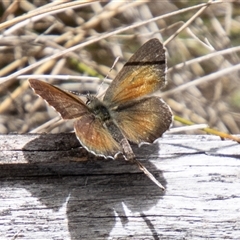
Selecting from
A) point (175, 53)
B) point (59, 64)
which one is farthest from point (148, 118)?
point (175, 53)

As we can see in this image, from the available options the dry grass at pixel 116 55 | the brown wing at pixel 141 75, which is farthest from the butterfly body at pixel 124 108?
the dry grass at pixel 116 55

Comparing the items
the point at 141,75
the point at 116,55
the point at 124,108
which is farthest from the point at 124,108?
the point at 116,55

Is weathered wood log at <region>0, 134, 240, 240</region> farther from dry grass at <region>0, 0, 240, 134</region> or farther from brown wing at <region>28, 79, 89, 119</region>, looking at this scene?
dry grass at <region>0, 0, 240, 134</region>

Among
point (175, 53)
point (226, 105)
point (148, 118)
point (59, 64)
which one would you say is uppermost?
point (148, 118)

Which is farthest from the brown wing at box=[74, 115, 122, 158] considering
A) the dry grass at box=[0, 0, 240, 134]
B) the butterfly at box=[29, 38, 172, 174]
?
the dry grass at box=[0, 0, 240, 134]

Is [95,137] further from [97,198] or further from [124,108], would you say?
[124,108]

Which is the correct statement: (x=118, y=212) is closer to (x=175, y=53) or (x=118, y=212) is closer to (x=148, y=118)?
(x=148, y=118)
